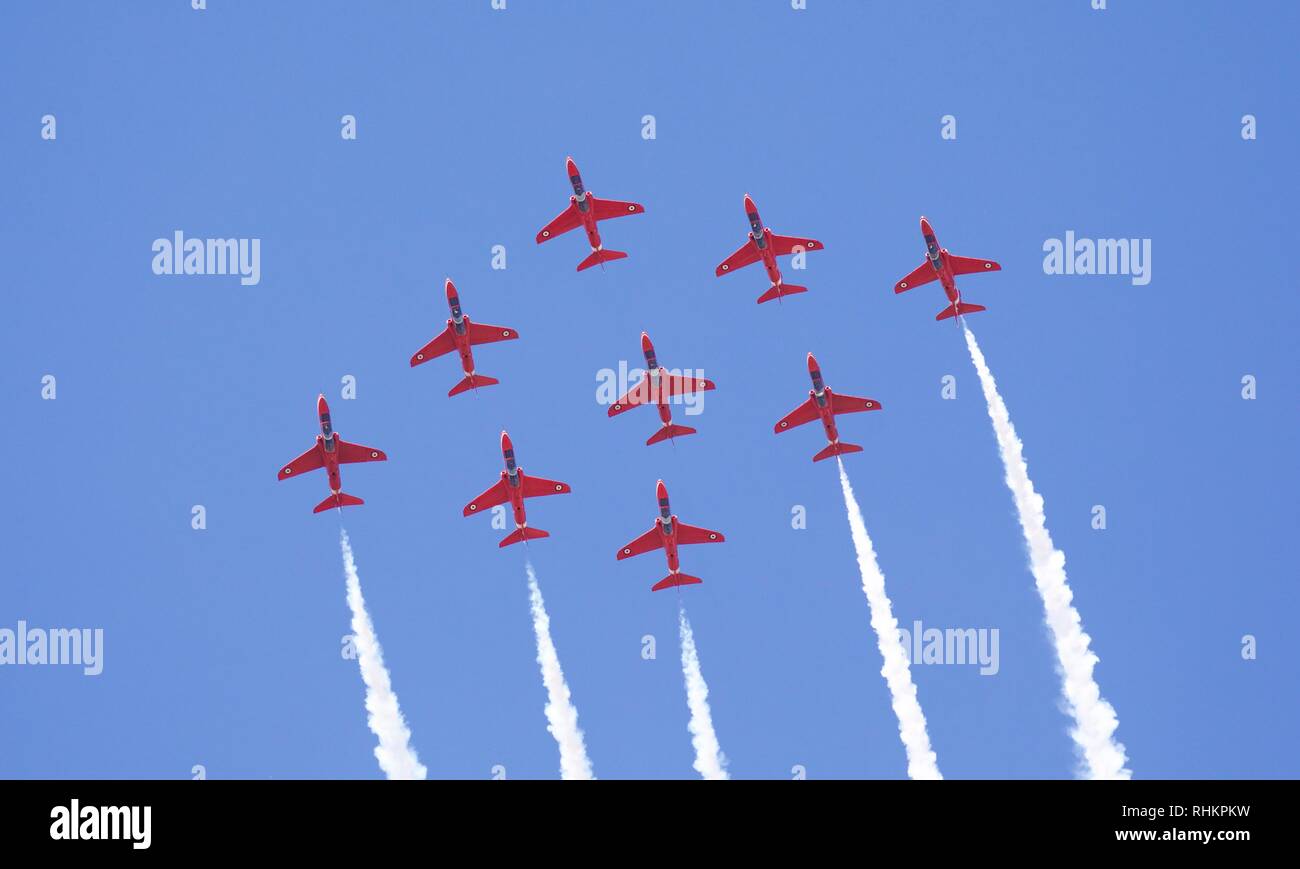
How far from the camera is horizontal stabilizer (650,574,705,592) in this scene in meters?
102

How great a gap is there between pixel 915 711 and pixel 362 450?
3187 cm

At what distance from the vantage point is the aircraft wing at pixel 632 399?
105688mm

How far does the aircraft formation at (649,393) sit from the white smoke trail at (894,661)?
441 centimetres

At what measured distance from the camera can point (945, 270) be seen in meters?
104

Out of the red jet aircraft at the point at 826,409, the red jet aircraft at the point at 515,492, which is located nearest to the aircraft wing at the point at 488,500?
the red jet aircraft at the point at 515,492

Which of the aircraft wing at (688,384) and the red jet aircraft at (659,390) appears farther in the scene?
the aircraft wing at (688,384)

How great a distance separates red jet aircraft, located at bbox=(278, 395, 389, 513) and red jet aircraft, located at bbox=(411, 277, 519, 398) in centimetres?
583

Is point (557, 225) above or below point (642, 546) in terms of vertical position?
above

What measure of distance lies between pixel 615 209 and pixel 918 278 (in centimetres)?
1684

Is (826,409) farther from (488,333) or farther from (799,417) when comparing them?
(488,333)

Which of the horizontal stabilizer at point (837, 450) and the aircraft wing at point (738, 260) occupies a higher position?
the aircraft wing at point (738, 260)

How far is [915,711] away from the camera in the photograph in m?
96.3

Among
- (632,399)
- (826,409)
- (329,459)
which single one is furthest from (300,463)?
(826,409)

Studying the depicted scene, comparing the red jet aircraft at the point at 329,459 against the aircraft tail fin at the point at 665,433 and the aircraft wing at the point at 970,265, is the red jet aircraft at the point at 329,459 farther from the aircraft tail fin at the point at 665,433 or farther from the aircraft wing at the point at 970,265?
the aircraft wing at the point at 970,265
